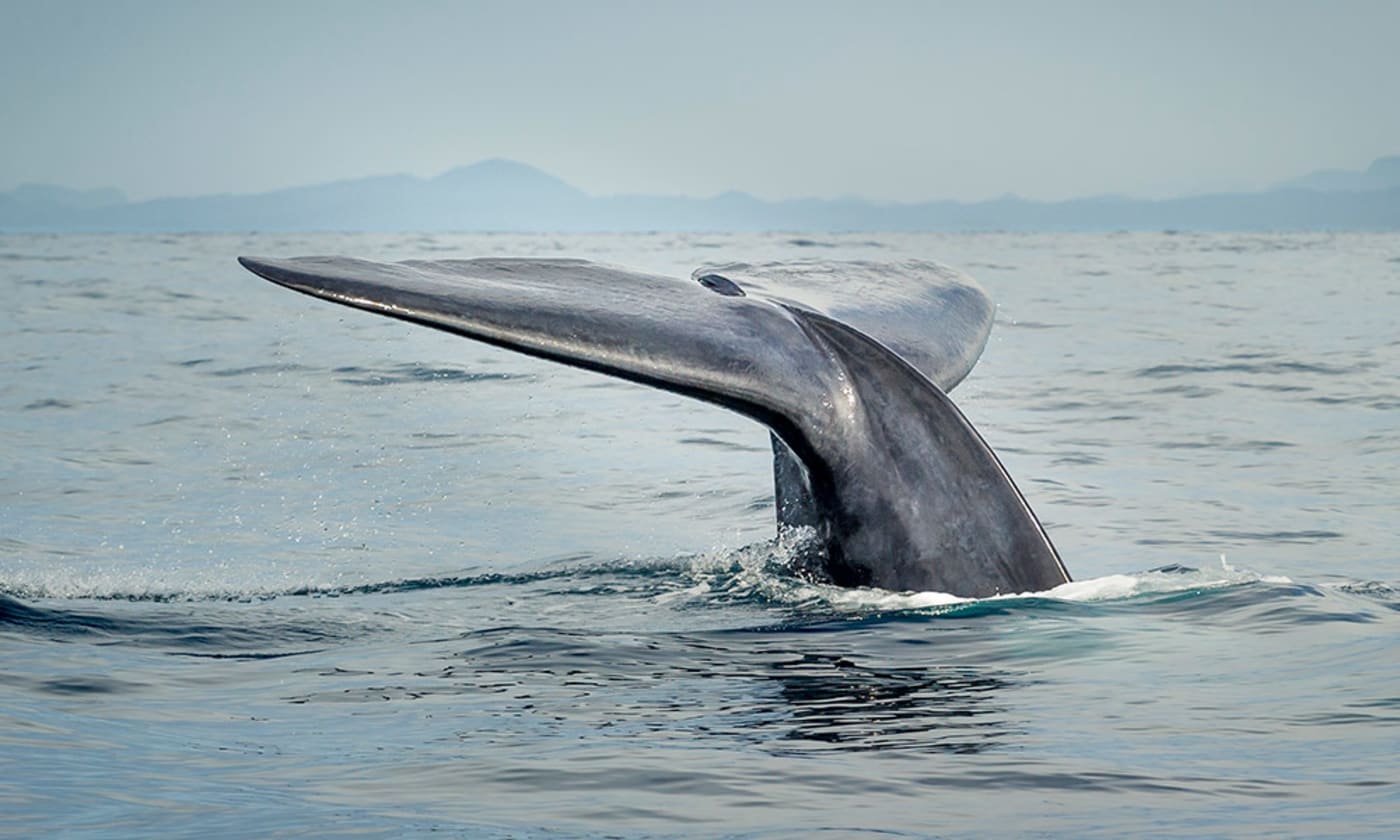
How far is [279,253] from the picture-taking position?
7044 cm

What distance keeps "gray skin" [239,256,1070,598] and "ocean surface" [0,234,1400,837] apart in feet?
0.77

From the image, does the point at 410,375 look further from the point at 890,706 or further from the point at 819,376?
the point at 890,706

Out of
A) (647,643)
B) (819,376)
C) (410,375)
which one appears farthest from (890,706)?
(410,375)

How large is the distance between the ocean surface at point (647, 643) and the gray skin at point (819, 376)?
0.24 m

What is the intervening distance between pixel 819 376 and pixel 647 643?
4.45ft

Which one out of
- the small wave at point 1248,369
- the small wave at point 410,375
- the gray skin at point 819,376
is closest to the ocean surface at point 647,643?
the gray skin at point 819,376

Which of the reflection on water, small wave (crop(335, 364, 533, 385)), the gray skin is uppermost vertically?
the gray skin

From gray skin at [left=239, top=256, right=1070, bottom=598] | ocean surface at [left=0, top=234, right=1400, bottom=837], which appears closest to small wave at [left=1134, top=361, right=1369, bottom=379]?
ocean surface at [left=0, top=234, right=1400, bottom=837]

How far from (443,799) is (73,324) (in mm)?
26545

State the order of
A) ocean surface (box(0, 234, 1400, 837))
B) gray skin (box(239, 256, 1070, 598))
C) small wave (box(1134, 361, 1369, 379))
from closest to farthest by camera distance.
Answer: ocean surface (box(0, 234, 1400, 837)), gray skin (box(239, 256, 1070, 598)), small wave (box(1134, 361, 1369, 379))

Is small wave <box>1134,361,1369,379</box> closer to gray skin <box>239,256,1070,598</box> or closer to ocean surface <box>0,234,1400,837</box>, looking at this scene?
ocean surface <box>0,234,1400,837</box>

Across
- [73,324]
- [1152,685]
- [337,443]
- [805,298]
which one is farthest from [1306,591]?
[73,324]

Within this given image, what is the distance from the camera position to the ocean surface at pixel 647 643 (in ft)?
15.3

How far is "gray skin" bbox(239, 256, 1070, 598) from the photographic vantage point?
17.8ft
